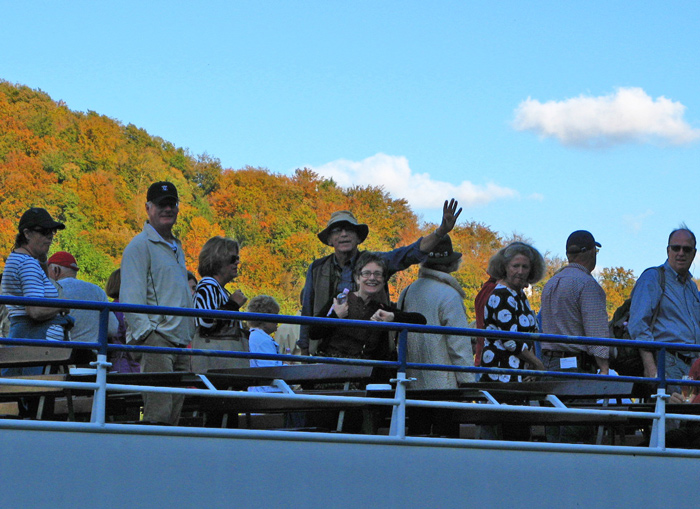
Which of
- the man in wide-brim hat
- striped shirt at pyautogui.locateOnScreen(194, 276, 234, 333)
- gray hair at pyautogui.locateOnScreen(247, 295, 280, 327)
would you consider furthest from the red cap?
the man in wide-brim hat

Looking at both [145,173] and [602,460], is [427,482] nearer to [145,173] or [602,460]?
[602,460]

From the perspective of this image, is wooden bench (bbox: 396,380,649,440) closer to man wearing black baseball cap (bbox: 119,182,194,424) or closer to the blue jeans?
the blue jeans

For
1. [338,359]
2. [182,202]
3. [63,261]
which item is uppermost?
[182,202]

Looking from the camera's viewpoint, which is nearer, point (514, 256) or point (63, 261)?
point (514, 256)

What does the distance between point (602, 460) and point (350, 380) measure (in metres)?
1.35

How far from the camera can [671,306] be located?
6.54 metres

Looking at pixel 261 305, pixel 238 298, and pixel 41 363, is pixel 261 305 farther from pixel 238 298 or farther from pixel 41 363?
pixel 41 363

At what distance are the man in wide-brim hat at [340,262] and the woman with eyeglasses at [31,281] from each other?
4.80 ft

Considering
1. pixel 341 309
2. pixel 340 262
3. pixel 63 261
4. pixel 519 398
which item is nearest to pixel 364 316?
pixel 341 309

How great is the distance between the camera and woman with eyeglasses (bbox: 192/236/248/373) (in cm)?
608

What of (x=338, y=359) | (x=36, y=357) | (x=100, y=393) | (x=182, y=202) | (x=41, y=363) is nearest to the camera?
(x=100, y=393)

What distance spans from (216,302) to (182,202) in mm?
45019

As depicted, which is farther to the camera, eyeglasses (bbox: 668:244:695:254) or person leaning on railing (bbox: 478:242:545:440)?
eyeglasses (bbox: 668:244:695:254)

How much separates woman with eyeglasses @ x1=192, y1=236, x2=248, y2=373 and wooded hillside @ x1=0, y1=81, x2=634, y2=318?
3678cm
